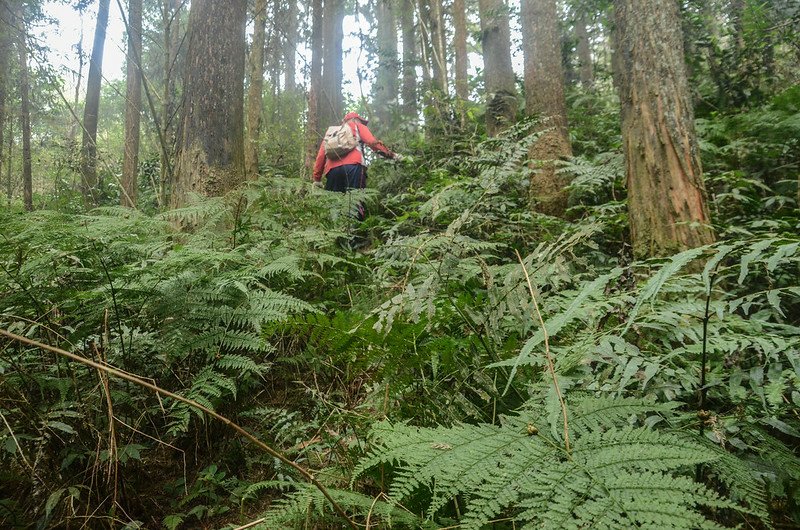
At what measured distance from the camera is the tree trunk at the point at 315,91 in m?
9.69

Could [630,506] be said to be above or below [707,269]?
below

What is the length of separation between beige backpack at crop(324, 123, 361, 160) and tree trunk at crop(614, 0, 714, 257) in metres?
3.60

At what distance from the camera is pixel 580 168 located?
4.61 m

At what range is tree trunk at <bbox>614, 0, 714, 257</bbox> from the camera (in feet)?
10.9

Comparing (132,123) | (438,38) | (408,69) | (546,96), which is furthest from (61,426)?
(408,69)

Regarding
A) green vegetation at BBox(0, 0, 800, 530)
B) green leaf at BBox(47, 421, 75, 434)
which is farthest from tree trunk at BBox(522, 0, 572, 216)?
green leaf at BBox(47, 421, 75, 434)

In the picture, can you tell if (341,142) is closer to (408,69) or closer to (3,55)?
(408,69)

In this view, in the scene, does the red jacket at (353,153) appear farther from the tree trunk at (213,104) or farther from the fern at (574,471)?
the fern at (574,471)

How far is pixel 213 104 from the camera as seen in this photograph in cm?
470

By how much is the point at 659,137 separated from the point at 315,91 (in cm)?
926

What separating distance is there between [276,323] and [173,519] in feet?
2.92

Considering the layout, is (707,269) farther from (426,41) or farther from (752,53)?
(426,41)

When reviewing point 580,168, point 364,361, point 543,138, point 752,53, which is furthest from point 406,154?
point 364,361

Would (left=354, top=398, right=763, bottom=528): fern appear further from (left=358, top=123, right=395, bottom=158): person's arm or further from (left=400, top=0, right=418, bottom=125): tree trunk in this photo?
(left=400, top=0, right=418, bottom=125): tree trunk
